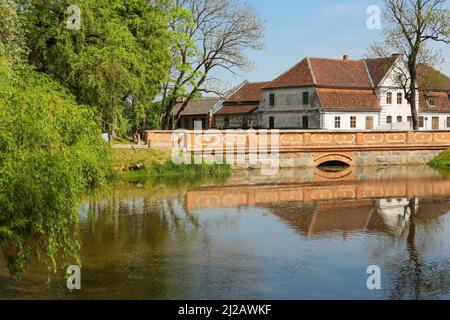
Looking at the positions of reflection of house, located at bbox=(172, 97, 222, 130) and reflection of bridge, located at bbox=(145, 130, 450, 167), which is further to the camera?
reflection of house, located at bbox=(172, 97, 222, 130)

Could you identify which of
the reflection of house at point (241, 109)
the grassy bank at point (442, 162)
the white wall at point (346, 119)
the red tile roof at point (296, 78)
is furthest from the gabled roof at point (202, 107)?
the grassy bank at point (442, 162)

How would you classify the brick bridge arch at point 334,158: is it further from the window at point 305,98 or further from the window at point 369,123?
the window at point 369,123

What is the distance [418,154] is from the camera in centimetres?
4416

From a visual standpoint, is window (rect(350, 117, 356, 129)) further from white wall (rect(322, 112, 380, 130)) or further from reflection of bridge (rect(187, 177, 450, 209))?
reflection of bridge (rect(187, 177, 450, 209))

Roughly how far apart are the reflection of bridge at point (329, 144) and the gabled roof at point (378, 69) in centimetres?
1543

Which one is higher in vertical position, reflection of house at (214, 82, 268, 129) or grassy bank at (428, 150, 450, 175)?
reflection of house at (214, 82, 268, 129)

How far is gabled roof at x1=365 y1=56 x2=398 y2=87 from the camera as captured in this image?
5977 centimetres

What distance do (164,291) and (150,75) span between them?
77.0 feet

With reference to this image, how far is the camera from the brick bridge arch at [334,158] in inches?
1580

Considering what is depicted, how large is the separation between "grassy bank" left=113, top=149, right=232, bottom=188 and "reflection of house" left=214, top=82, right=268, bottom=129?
96.1 ft

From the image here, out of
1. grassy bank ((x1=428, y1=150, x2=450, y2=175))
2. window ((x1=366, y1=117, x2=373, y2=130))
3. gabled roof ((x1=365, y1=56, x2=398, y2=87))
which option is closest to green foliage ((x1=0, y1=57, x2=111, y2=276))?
grassy bank ((x1=428, y1=150, x2=450, y2=175))

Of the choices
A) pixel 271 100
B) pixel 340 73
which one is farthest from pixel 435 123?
pixel 271 100

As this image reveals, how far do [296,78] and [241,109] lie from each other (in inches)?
360

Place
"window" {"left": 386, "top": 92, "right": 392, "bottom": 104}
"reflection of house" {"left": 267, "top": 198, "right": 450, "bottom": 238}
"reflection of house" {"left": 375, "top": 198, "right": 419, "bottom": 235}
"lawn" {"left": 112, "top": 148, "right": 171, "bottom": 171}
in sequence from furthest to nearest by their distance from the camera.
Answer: "window" {"left": 386, "top": 92, "right": 392, "bottom": 104}, "lawn" {"left": 112, "top": 148, "right": 171, "bottom": 171}, "reflection of house" {"left": 375, "top": 198, "right": 419, "bottom": 235}, "reflection of house" {"left": 267, "top": 198, "right": 450, "bottom": 238}
